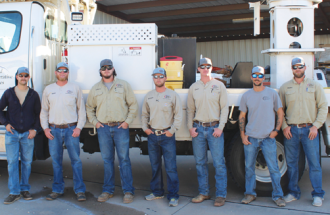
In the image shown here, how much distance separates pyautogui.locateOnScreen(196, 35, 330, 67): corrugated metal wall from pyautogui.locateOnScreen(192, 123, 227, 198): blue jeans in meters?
13.3

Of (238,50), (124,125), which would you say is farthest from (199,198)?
(238,50)

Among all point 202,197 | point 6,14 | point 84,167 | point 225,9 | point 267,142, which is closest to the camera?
point 267,142

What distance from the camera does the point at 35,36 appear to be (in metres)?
4.30

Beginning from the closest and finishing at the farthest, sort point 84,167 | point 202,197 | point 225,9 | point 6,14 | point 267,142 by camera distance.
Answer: point 267,142, point 202,197, point 6,14, point 84,167, point 225,9

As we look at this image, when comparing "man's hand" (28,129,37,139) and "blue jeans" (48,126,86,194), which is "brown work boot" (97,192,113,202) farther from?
"man's hand" (28,129,37,139)

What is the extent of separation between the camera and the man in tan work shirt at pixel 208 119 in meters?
3.79

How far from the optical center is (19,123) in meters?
3.96

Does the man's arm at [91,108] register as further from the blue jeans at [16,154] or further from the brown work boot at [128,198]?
the brown work boot at [128,198]

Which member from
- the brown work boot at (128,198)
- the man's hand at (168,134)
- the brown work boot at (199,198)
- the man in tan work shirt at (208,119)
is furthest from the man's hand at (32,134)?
the brown work boot at (199,198)

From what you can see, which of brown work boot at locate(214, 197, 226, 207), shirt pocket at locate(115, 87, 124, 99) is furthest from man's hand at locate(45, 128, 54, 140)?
brown work boot at locate(214, 197, 226, 207)

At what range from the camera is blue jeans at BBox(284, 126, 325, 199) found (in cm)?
380

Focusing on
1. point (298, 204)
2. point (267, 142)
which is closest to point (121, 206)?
point (267, 142)

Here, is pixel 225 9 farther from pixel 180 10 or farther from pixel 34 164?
pixel 34 164

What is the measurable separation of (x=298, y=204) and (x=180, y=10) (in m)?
10.2
